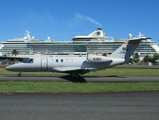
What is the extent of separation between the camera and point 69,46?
132750 millimetres

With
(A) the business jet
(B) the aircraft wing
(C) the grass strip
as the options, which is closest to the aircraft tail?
(A) the business jet

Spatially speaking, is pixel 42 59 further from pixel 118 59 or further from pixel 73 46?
pixel 73 46

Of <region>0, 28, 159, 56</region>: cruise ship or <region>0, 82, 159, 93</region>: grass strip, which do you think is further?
<region>0, 28, 159, 56</region>: cruise ship

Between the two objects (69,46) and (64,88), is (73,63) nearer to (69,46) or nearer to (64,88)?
(64,88)

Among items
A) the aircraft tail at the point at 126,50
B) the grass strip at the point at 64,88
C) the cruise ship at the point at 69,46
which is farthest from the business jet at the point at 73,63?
the cruise ship at the point at 69,46

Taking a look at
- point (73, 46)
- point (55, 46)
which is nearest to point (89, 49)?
point (73, 46)

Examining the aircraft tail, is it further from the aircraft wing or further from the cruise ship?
the cruise ship

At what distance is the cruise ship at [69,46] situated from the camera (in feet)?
434

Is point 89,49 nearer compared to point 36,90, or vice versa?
point 36,90

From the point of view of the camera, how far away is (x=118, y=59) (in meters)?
25.6

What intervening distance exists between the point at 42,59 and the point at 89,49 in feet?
360

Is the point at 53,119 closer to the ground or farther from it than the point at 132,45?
closer to the ground

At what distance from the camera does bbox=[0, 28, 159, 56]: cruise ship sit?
132 meters

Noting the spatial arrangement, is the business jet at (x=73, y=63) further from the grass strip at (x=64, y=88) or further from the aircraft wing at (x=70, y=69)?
the grass strip at (x=64, y=88)
